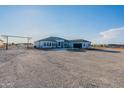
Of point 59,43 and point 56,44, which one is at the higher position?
point 59,43

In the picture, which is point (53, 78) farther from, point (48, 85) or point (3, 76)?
point (3, 76)

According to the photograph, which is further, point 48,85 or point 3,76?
point 3,76

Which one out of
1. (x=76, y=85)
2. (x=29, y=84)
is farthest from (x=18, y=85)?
(x=76, y=85)

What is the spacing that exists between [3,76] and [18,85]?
962 millimetres

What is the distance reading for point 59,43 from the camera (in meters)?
23.2

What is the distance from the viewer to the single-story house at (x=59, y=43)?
21.9 m

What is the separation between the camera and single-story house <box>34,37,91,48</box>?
864 inches

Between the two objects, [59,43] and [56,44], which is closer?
[56,44]
